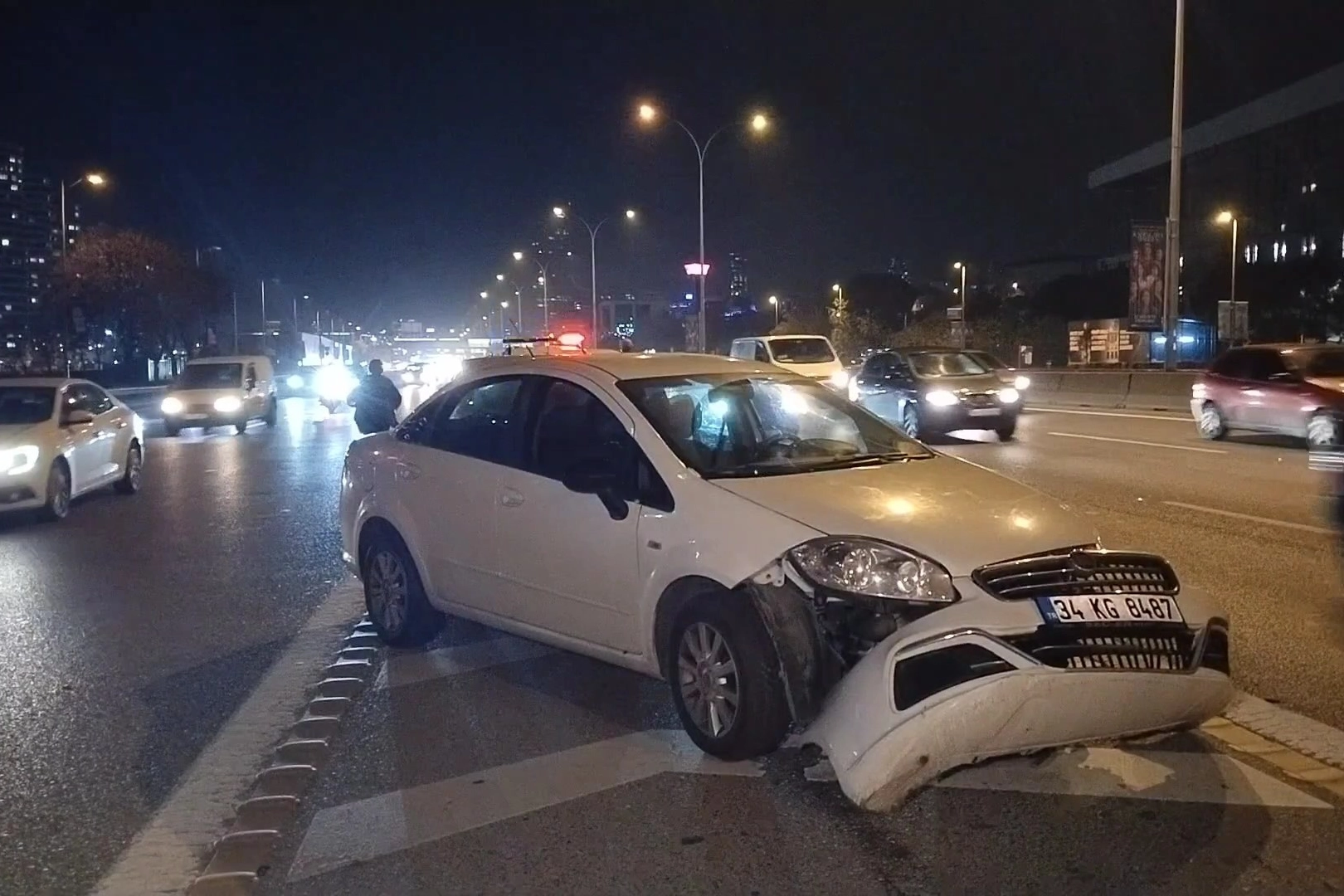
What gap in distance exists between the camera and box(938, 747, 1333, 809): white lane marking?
5102 mm

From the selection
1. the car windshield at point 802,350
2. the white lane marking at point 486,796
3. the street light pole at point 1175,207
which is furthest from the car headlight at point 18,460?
the street light pole at point 1175,207

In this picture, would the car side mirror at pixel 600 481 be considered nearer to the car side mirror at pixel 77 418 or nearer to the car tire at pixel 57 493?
the car tire at pixel 57 493

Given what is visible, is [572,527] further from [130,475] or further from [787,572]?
[130,475]

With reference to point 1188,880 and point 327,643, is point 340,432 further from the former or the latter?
point 1188,880

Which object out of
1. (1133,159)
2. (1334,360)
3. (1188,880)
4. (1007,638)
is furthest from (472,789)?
(1133,159)

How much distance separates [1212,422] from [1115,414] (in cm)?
947

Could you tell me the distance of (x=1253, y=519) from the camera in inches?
470

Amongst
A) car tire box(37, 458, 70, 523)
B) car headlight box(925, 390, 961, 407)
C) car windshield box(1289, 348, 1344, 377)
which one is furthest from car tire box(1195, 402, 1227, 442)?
car tire box(37, 458, 70, 523)

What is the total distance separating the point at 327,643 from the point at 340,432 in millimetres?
20433

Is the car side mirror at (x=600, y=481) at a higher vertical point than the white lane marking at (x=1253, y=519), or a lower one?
higher

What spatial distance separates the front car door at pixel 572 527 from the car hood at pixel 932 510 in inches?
23.1

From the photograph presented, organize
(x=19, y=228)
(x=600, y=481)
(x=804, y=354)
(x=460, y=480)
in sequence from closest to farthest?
(x=600, y=481) < (x=460, y=480) < (x=804, y=354) < (x=19, y=228)

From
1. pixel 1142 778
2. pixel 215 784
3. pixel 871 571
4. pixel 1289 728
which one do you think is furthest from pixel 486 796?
pixel 1289 728

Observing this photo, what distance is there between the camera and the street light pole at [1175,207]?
1146 inches
